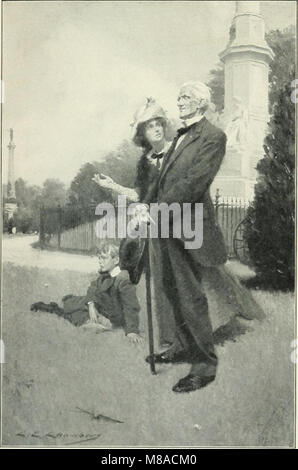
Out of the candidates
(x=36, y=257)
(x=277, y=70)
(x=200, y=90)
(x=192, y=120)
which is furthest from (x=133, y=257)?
(x=277, y=70)

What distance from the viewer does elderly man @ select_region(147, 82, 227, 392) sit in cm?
527

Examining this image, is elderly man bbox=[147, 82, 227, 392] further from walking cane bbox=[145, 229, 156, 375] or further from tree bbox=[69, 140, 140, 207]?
tree bbox=[69, 140, 140, 207]

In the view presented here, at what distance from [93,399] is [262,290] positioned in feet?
6.23

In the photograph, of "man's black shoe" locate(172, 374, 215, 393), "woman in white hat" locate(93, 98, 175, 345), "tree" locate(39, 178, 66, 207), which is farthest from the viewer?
"tree" locate(39, 178, 66, 207)

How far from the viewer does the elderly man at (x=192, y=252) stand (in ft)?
17.3

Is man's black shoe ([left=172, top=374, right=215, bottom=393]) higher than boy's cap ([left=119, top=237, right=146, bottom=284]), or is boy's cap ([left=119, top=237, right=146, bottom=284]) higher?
boy's cap ([left=119, top=237, right=146, bottom=284])

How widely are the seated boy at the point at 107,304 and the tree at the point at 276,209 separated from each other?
1.19 m

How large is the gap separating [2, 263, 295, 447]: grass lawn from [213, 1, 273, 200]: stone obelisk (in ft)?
2.88

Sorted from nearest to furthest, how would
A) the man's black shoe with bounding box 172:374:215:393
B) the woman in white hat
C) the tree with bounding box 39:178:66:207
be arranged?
the man's black shoe with bounding box 172:374:215:393, the woman in white hat, the tree with bounding box 39:178:66:207

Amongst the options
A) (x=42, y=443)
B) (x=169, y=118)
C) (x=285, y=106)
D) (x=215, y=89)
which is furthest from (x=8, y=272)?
(x=285, y=106)

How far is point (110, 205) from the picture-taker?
544 cm

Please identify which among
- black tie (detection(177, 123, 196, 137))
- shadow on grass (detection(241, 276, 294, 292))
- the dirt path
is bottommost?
shadow on grass (detection(241, 276, 294, 292))
